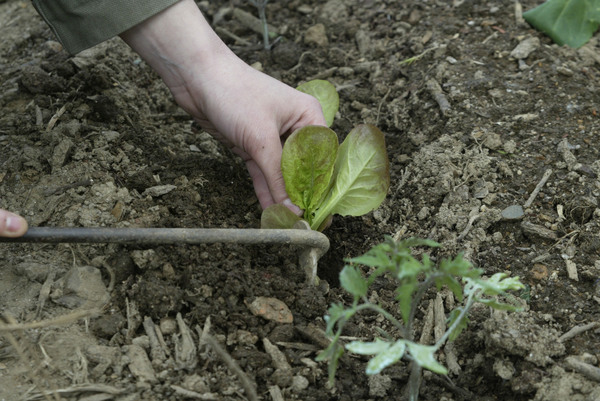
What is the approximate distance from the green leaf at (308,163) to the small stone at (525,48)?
110 cm

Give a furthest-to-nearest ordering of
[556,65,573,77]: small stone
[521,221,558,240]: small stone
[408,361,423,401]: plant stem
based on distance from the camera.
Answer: [556,65,573,77]: small stone, [521,221,558,240]: small stone, [408,361,423,401]: plant stem

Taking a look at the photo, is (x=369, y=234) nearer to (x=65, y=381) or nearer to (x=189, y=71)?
(x=189, y=71)

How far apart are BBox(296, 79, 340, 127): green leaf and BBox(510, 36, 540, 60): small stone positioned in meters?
0.84

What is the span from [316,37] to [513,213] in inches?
51.7

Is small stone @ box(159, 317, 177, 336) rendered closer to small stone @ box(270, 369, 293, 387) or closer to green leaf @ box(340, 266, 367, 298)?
small stone @ box(270, 369, 293, 387)

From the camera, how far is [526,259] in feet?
5.80

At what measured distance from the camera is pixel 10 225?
4.67 feet

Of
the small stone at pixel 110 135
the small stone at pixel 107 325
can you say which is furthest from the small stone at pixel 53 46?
the small stone at pixel 107 325

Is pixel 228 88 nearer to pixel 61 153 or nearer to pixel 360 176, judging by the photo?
pixel 360 176

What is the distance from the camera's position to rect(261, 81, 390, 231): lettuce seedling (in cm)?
175

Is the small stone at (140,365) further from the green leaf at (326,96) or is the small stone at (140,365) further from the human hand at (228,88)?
the green leaf at (326,96)

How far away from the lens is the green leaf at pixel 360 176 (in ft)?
6.01

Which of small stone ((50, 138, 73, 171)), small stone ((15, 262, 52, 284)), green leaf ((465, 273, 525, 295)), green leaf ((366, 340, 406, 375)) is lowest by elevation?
green leaf ((465, 273, 525, 295))

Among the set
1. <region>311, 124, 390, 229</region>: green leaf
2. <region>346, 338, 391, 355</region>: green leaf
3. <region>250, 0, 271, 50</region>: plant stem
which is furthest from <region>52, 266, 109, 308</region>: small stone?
<region>250, 0, 271, 50</region>: plant stem
